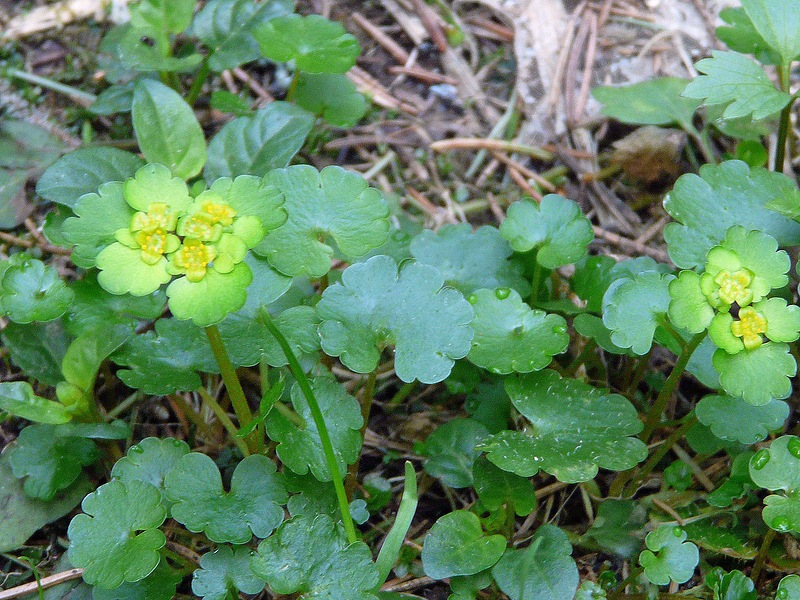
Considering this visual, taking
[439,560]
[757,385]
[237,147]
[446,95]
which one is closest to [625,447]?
[757,385]

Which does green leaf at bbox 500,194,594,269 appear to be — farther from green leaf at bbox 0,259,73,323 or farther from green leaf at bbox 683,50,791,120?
green leaf at bbox 0,259,73,323

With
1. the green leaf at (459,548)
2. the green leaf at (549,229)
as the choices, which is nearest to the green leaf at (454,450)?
the green leaf at (459,548)

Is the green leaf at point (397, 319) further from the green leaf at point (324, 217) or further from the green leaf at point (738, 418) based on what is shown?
the green leaf at point (738, 418)

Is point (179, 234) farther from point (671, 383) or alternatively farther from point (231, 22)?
point (231, 22)

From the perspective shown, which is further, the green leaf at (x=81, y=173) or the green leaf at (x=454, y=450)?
the green leaf at (x=81, y=173)

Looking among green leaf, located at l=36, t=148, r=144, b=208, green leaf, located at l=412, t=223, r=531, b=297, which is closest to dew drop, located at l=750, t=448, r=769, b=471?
green leaf, located at l=412, t=223, r=531, b=297
